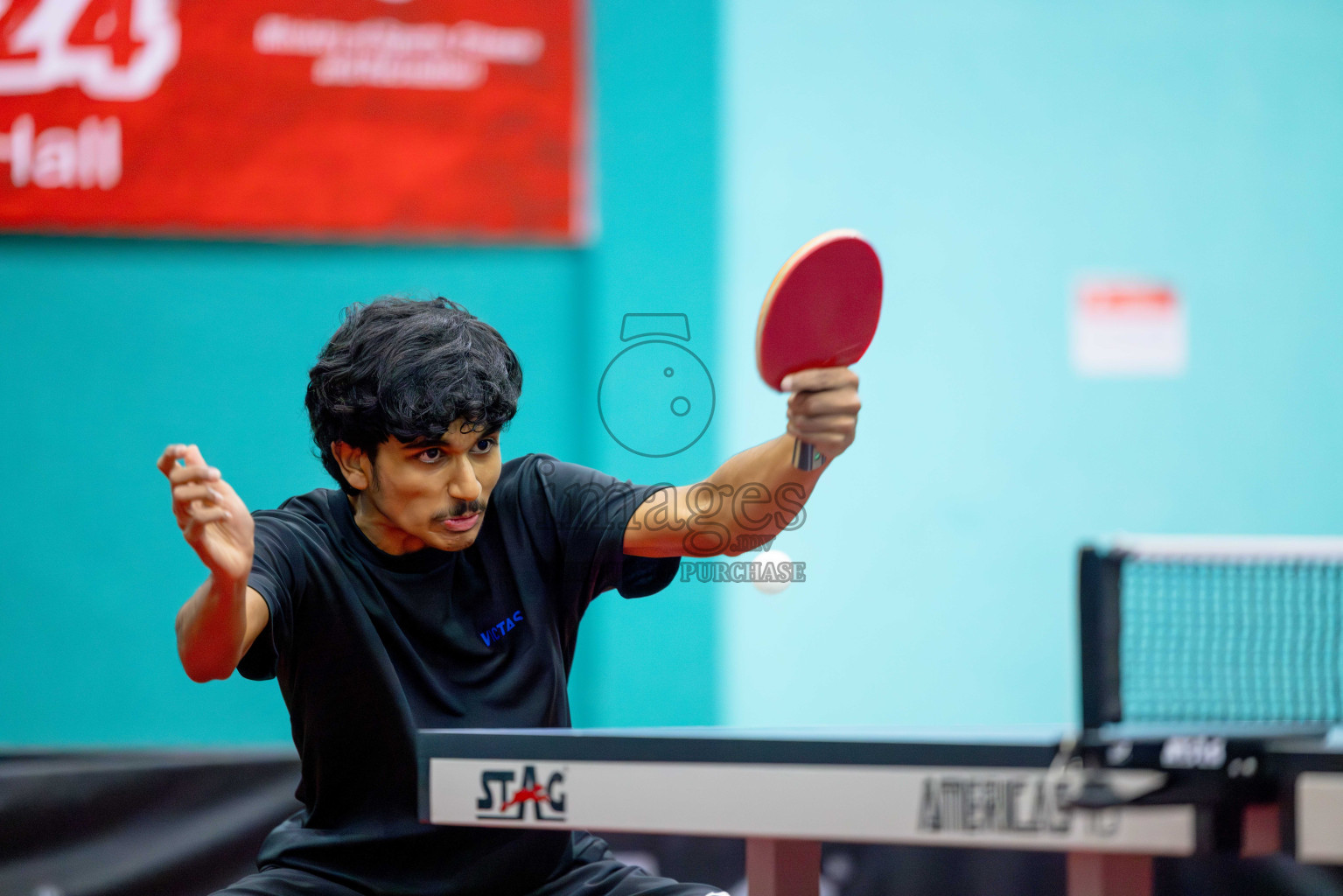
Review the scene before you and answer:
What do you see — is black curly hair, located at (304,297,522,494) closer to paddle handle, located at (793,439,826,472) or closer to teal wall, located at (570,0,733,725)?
paddle handle, located at (793,439,826,472)

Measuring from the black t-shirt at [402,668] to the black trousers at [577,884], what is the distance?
0.02 meters

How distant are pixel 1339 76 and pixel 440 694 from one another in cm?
324

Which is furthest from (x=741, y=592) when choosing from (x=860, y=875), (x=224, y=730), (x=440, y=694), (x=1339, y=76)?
(x=1339, y=76)

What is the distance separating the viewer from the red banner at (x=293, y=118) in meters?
2.87

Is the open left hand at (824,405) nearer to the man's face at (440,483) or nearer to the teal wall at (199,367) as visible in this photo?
the man's face at (440,483)

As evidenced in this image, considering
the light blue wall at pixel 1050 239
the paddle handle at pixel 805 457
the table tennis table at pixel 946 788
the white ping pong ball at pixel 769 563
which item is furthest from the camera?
the light blue wall at pixel 1050 239

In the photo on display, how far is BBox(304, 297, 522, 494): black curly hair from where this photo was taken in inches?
58.2

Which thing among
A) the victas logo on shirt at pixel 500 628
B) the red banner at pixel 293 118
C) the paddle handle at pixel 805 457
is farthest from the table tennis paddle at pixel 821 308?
the red banner at pixel 293 118

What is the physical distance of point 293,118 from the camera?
9.49 feet

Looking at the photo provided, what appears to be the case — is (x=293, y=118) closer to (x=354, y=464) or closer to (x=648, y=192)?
(x=648, y=192)

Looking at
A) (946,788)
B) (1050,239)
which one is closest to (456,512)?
(946,788)

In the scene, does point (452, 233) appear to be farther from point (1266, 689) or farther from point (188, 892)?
point (1266, 689)

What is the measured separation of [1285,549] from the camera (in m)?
1.08

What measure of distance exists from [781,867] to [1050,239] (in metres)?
2.36
